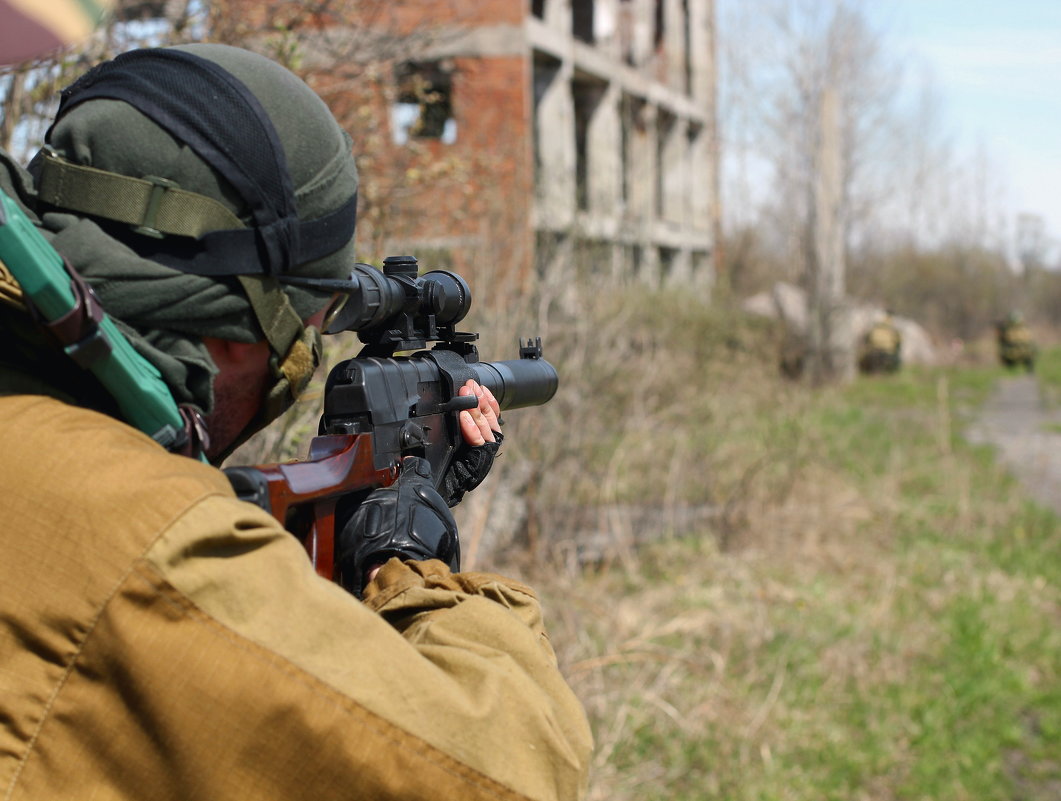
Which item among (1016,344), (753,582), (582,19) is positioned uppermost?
(582,19)

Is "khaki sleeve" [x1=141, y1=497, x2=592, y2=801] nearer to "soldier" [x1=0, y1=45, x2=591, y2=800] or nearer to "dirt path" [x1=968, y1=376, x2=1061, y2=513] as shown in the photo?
"soldier" [x1=0, y1=45, x2=591, y2=800]

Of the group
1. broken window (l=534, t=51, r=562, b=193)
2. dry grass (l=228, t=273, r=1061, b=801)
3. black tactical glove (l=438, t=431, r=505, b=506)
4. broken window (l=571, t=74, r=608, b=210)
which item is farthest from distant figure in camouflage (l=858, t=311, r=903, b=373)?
black tactical glove (l=438, t=431, r=505, b=506)

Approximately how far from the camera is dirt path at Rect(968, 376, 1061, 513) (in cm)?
1167

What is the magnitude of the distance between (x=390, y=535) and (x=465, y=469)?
495 millimetres

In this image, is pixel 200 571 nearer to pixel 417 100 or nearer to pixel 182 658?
pixel 182 658

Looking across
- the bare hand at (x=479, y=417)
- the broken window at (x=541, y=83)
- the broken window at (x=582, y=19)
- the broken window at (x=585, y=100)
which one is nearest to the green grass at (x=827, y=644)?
the bare hand at (x=479, y=417)

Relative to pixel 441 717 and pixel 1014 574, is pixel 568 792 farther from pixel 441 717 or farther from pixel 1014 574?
pixel 1014 574

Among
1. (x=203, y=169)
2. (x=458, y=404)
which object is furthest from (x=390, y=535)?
(x=203, y=169)

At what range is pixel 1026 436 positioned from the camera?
50.9 feet

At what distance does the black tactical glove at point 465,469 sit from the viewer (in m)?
2.35

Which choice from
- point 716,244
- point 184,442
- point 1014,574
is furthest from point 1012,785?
point 716,244

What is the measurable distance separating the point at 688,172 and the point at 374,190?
2096cm

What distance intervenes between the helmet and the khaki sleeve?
0.38 metres

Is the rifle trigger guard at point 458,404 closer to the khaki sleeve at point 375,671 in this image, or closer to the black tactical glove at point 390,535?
the black tactical glove at point 390,535
